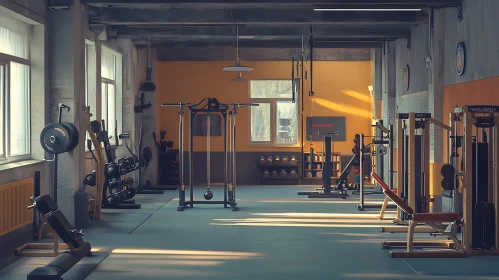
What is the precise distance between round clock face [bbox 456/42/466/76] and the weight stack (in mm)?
2293

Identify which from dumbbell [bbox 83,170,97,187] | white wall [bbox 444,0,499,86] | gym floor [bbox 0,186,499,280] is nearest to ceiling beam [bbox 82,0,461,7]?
white wall [bbox 444,0,499,86]

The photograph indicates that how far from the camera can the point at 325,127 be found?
15609mm

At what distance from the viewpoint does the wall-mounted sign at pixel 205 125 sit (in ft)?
51.4

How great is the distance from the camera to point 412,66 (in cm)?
1214

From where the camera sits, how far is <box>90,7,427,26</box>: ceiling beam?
10.5 m

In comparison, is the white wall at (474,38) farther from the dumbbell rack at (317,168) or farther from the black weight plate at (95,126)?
the dumbbell rack at (317,168)

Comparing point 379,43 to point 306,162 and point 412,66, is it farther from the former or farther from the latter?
point 306,162

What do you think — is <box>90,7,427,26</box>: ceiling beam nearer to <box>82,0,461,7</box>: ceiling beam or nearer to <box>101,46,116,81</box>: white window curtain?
<box>101,46,116,81</box>: white window curtain

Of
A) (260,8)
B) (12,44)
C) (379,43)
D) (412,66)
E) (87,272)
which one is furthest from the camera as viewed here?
(379,43)

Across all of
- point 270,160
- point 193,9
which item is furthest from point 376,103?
point 193,9

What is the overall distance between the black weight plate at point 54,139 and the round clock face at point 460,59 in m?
4.71

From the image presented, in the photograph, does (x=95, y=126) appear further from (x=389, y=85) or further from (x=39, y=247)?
(x=389, y=85)

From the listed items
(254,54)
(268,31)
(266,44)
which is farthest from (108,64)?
(254,54)

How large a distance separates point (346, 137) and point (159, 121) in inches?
158
